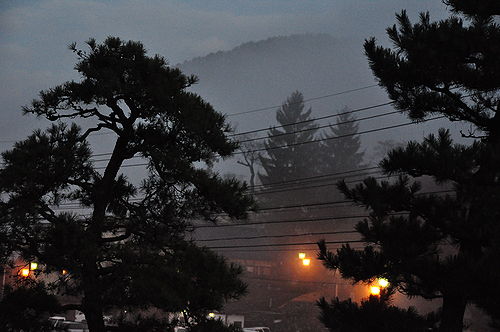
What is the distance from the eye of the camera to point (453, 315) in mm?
9664

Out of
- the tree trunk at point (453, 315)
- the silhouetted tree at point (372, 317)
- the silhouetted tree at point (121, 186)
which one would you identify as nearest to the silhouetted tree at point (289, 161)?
the silhouetted tree at point (372, 317)

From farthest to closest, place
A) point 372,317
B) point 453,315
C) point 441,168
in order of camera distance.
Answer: point 372,317
point 453,315
point 441,168

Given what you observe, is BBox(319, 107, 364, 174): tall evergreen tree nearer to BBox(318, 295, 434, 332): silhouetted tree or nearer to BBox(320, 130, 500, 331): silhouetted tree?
BBox(318, 295, 434, 332): silhouetted tree

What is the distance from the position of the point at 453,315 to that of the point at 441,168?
92.2 inches

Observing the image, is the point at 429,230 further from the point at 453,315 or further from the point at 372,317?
the point at 372,317

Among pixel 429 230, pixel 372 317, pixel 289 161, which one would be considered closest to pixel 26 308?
pixel 372 317

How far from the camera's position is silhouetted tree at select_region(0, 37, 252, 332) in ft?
27.1

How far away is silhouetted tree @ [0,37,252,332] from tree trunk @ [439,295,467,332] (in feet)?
11.3

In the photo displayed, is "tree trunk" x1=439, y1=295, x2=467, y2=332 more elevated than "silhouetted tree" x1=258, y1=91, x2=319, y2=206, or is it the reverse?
"silhouetted tree" x1=258, y1=91, x2=319, y2=206

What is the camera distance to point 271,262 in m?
48.6

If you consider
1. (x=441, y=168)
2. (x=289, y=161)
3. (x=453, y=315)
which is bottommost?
(x=453, y=315)

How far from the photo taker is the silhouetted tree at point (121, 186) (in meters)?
8.25

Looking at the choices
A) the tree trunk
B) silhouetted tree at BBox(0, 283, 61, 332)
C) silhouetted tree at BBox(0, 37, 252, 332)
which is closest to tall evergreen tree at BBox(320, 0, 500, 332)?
the tree trunk

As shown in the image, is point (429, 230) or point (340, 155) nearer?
point (429, 230)
